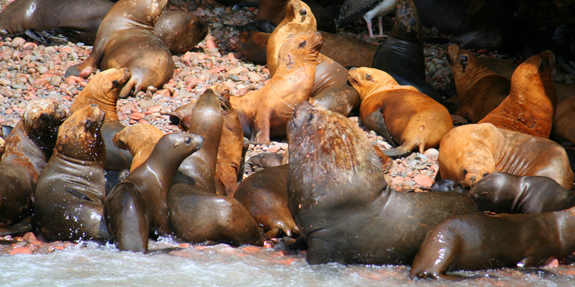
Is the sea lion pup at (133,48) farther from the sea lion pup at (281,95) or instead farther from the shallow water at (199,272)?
the shallow water at (199,272)

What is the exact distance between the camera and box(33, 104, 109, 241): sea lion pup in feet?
12.4

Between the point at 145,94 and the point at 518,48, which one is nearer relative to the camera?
the point at 145,94

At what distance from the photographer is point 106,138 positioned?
5.32m

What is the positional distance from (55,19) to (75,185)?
5.36 meters

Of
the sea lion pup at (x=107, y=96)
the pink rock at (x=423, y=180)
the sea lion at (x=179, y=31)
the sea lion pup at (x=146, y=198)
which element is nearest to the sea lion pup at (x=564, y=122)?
the pink rock at (x=423, y=180)

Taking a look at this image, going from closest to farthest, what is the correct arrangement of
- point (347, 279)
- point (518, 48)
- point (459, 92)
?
point (347, 279)
point (459, 92)
point (518, 48)

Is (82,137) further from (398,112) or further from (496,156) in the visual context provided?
Answer: (496,156)

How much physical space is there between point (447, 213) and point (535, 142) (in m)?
2.25

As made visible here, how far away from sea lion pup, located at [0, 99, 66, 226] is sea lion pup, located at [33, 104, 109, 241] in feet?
0.97

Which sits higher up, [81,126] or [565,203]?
[81,126]

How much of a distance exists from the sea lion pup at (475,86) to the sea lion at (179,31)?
4.20 m

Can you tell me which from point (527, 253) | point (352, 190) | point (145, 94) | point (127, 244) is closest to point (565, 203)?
point (527, 253)

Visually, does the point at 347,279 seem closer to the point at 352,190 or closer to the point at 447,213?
the point at 352,190

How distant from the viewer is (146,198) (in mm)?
3723
